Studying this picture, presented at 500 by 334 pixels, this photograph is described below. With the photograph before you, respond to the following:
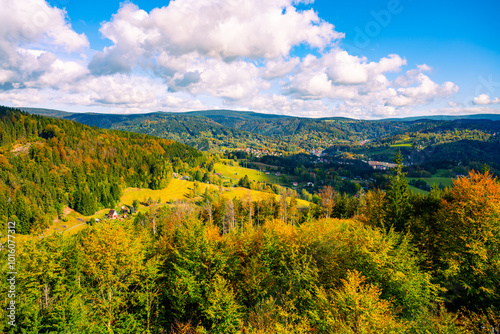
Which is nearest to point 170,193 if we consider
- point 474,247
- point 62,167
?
point 62,167

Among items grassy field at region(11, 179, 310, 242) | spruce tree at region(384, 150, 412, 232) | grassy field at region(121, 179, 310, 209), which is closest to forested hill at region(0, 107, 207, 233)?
grassy field at region(11, 179, 310, 242)

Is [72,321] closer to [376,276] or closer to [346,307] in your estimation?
[346,307]

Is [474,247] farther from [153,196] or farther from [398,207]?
[153,196]

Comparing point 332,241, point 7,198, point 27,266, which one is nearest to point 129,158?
point 7,198

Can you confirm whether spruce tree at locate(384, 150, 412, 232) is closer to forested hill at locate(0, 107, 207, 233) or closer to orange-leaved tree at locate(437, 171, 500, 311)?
orange-leaved tree at locate(437, 171, 500, 311)

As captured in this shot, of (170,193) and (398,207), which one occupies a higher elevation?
(398,207)

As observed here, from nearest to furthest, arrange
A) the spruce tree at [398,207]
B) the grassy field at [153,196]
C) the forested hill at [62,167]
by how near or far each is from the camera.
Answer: the spruce tree at [398,207] → the grassy field at [153,196] → the forested hill at [62,167]

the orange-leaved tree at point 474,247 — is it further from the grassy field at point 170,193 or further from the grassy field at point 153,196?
the grassy field at point 170,193

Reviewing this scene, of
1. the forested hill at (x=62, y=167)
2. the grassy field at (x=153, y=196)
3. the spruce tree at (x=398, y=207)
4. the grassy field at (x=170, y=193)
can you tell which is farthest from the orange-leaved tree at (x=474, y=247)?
the forested hill at (x=62, y=167)

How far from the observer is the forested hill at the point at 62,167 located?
11494 centimetres

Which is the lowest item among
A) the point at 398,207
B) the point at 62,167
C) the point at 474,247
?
the point at 62,167

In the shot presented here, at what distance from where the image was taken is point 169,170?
175m

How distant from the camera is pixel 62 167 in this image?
144 metres

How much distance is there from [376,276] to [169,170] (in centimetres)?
16762
